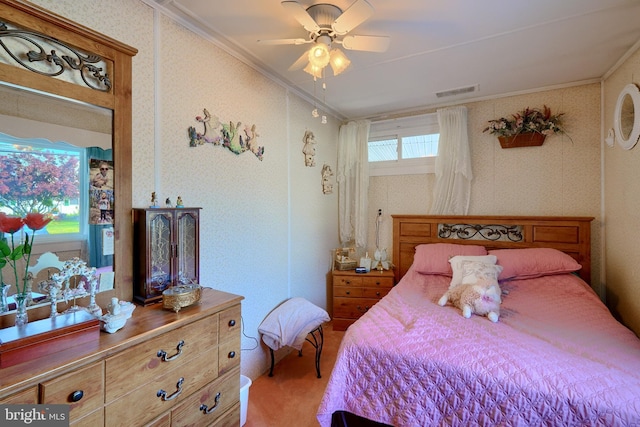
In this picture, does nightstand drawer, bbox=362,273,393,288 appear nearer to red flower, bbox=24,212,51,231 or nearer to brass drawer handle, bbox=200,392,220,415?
brass drawer handle, bbox=200,392,220,415

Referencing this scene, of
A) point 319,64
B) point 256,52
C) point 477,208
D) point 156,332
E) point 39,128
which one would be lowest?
point 156,332

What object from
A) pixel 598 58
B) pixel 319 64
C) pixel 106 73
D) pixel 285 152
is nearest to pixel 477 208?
pixel 598 58

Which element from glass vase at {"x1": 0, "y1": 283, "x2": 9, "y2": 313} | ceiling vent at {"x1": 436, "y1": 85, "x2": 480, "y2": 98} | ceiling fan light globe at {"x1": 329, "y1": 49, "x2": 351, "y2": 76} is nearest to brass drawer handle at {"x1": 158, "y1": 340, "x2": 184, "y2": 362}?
glass vase at {"x1": 0, "y1": 283, "x2": 9, "y2": 313}

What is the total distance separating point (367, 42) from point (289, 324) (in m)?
2.17

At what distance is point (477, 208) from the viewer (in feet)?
10.4

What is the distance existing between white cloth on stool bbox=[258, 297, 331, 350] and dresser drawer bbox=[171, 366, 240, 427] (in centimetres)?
75

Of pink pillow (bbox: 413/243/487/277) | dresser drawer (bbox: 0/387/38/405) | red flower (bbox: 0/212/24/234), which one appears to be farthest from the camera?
pink pillow (bbox: 413/243/487/277)

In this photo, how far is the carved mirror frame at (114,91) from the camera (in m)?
1.16

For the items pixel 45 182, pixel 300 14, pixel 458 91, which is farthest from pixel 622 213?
pixel 45 182

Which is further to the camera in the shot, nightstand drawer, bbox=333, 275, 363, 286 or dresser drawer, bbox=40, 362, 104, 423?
nightstand drawer, bbox=333, 275, 363, 286

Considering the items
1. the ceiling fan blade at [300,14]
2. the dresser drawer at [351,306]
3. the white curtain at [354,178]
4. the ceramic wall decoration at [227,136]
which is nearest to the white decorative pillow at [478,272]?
the dresser drawer at [351,306]

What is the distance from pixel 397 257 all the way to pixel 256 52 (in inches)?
102

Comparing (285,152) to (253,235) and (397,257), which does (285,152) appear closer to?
(253,235)

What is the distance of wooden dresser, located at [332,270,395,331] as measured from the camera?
127 inches
